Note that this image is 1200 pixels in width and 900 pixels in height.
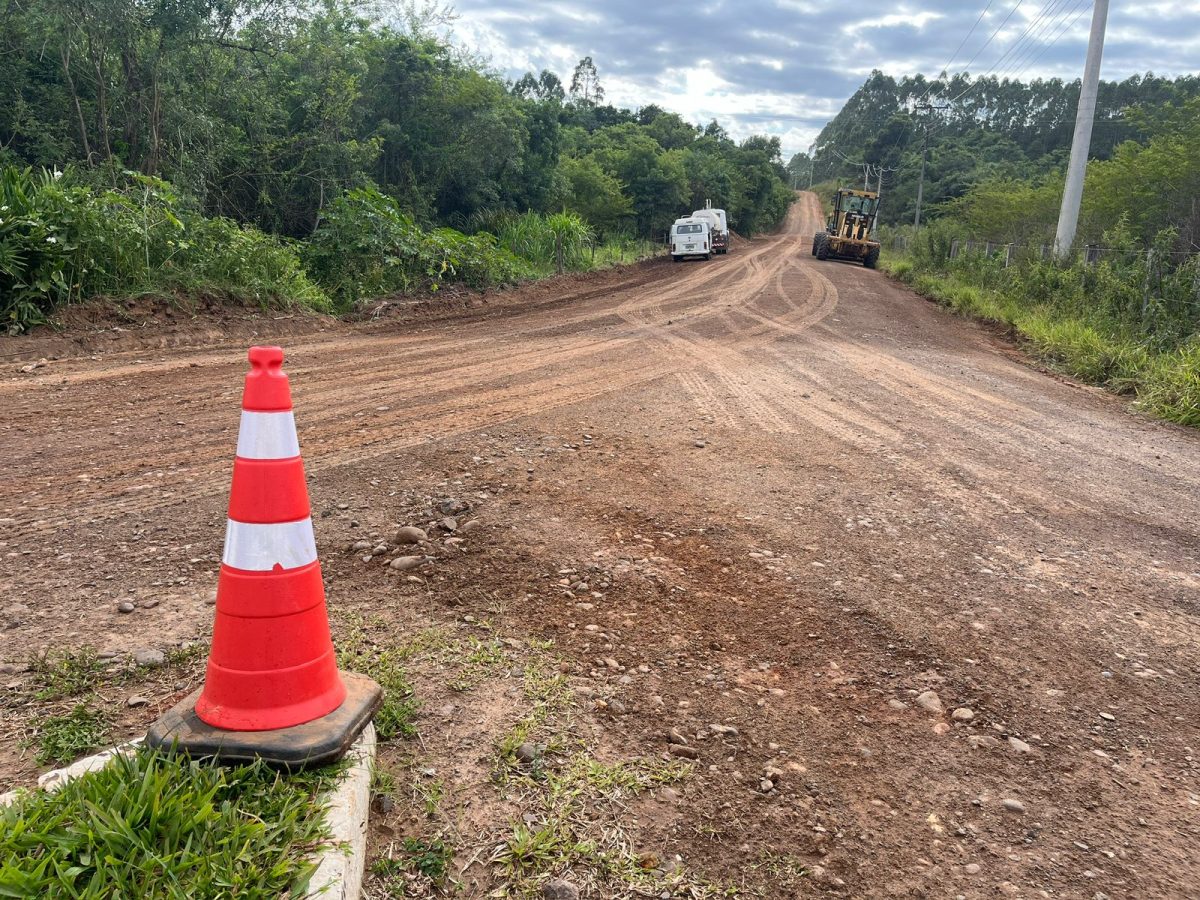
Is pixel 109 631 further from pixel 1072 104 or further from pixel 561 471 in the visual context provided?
pixel 1072 104

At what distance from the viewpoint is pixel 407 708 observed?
7.91 feet

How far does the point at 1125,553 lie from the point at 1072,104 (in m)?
96.9

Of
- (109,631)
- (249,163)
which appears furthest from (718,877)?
(249,163)

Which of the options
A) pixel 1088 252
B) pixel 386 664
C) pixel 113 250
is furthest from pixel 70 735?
pixel 1088 252

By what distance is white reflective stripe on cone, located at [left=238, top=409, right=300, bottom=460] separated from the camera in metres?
2.09

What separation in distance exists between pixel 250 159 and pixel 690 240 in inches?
757

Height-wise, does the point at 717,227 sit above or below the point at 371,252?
above

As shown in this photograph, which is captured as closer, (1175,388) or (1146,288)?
(1175,388)

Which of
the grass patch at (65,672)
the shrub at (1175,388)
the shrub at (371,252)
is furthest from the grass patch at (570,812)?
the shrub at (371,252)

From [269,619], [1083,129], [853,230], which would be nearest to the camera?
[269,619]

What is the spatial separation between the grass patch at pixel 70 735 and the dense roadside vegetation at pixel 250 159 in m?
6.80

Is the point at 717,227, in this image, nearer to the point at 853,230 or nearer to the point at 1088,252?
the point at 853,230

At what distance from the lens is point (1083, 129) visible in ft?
→ 53.0

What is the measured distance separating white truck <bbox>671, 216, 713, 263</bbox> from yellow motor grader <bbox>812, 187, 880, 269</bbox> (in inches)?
194
